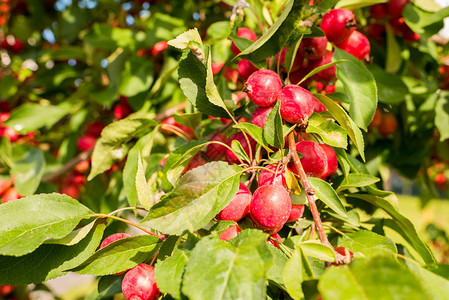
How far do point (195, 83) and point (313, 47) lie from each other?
29 cm

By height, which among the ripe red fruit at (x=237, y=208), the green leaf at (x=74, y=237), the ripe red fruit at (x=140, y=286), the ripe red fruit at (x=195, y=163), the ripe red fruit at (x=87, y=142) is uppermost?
the ripe red fruit at (x=237, y=208)

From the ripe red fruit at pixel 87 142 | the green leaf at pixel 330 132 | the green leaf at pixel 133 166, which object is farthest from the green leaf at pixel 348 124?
the ripe red fruit at pixel 87 142

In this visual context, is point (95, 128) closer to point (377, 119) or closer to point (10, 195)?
point (10, 195)

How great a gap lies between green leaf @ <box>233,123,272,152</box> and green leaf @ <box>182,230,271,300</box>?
20 centimetres

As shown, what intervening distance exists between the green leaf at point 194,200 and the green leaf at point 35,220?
0.17m

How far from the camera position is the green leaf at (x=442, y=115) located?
1128mm

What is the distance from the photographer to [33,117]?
1.58m

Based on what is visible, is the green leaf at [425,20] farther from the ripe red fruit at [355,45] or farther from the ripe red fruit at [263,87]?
the ripe red fruit at [263,87]

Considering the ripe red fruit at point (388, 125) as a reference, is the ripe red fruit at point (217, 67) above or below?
above

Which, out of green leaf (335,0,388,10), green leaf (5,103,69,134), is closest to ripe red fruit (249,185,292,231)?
green leaf (335,0,388,10)

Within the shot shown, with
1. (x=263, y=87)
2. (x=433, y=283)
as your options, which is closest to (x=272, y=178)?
(x=263, y=87)

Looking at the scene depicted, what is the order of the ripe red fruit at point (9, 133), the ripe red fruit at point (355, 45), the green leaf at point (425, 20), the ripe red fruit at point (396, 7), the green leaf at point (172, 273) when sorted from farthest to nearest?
the ripe red fruit at point (9, 133) → the ripe red fruit at point (396, 7) → the green leaf at point (425, 20) → the ripe red fruit at point (355, 45) → the green leaf at point (172, 273)

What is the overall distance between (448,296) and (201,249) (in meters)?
0.34

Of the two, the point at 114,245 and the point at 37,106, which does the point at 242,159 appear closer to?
the point at 114,245
